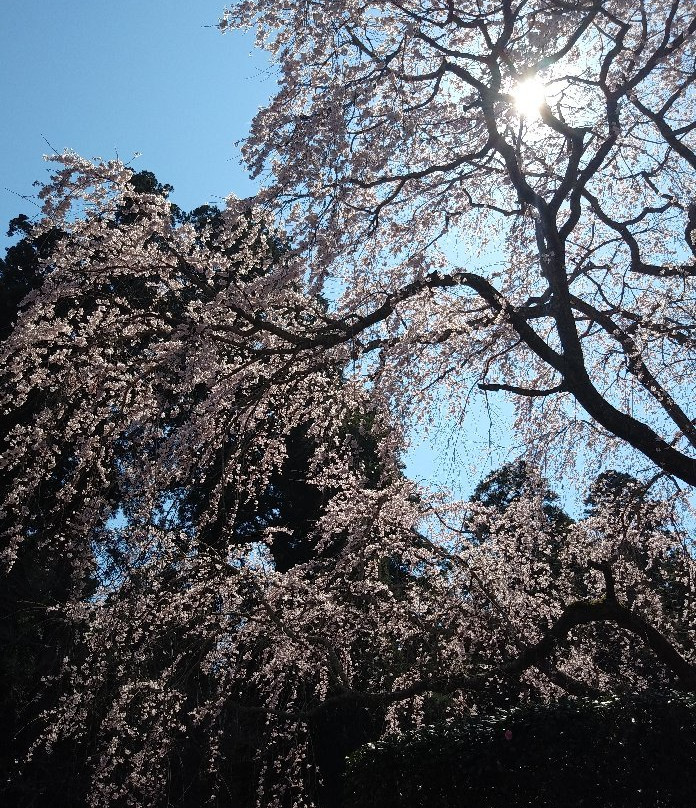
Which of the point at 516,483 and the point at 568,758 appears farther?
the point at 516,483

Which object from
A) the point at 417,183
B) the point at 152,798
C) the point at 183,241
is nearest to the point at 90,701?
the point at 152,798

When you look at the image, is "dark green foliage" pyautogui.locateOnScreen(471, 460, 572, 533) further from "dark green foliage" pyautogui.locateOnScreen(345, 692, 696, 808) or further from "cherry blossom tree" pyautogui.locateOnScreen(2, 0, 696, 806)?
"dark green foliage" pyautogui.locateOnScreen(345, 692, 696, 808)

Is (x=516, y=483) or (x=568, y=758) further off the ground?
(x=516, y=483)

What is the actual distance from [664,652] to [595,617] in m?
0.56

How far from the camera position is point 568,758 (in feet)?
13.8

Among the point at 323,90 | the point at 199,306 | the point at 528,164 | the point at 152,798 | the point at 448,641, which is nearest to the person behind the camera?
the point at 199,306

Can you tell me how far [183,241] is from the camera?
4.72 metres

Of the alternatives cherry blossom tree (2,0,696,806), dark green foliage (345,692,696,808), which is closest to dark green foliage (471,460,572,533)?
cherry blossom tree (2,0,696,806)

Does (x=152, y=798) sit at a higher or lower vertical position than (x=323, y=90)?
lower

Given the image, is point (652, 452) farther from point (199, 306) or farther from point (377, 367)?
point (199, 306)

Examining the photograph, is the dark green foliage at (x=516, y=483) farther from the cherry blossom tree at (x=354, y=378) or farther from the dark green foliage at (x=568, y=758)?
the dark green foliage at (x=568, y=758)

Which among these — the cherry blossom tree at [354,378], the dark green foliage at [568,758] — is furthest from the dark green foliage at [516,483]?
the dark green foliage at [568,758]

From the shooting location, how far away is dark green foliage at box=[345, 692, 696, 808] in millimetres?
4043

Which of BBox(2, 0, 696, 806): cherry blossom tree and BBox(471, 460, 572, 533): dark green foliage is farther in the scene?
BBox(471, 460, 572, 533): dark green foliage
